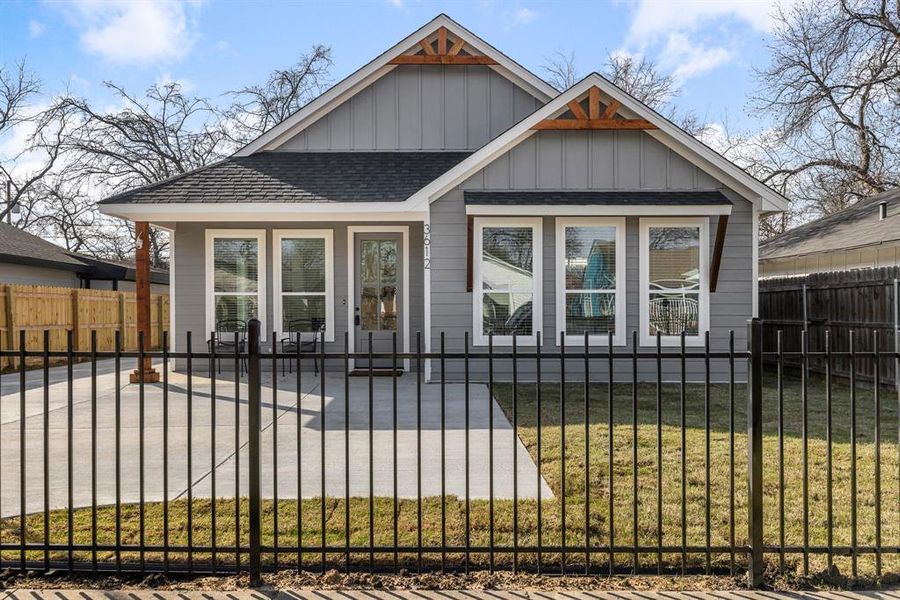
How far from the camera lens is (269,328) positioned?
1137 cm

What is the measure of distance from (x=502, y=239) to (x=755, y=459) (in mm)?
6867

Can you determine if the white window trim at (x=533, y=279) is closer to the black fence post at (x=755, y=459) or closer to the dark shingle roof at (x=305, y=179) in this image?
the dark shingle roof at (x=305, y=179)

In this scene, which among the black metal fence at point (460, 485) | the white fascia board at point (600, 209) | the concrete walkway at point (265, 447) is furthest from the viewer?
the white fascia board at point (600, 209)

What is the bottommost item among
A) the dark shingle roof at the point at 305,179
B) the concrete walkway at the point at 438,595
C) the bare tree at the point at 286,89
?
the concrete walkway at the point at 438,595

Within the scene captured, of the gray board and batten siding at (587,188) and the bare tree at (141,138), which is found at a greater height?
the bare tree at (141,138)

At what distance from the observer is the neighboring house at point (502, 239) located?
31.6 feet

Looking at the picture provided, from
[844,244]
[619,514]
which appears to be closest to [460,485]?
[619,514]

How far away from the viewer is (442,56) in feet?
40.3

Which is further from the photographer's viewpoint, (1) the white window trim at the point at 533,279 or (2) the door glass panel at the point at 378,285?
(2) the door glass panel at the point at 378,285

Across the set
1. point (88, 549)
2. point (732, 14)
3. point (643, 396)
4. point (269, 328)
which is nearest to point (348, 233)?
point (269, 328)

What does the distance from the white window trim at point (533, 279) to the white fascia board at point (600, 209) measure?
447 millimetres

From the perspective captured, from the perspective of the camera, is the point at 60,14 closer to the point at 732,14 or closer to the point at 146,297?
the point at 146,297

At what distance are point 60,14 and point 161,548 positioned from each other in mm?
18118

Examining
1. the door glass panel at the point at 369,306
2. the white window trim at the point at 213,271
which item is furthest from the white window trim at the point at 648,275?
the white window trim at the point at 213,271
